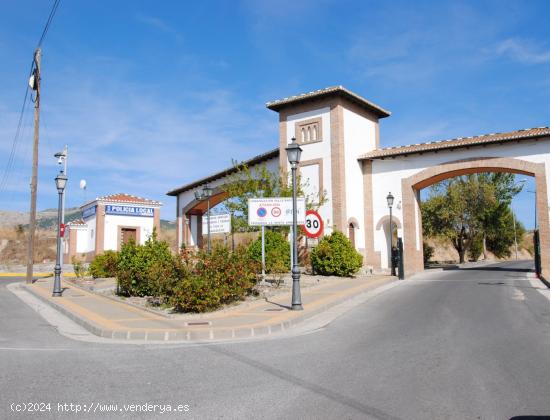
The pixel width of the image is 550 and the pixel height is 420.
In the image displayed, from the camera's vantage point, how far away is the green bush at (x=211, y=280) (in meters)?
11.5

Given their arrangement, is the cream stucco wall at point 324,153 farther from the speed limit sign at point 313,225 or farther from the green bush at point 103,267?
the green bush at point 103,267

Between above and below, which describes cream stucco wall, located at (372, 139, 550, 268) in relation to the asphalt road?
above

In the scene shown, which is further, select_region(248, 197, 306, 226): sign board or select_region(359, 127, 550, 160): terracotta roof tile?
select_region(359, 127, 550, 160): terracotta roof tile

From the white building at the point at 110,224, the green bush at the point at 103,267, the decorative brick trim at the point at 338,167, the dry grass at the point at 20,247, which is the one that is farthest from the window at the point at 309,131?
the dry grass at the point at 20,247

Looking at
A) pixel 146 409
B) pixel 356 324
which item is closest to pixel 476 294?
pixel 356 324

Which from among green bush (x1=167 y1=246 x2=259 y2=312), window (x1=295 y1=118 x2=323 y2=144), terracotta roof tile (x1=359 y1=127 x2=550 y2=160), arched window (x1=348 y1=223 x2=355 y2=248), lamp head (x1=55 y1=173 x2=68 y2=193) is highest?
window (x1=295 y1=118 x2=323 y2=144)

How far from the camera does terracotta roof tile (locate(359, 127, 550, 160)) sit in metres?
22.3

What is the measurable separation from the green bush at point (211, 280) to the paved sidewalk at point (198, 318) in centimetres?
37

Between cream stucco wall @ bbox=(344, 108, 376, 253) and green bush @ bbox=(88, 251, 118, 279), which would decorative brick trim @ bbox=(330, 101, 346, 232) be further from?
green bush @ bbox=(88, 251, 118, 279)

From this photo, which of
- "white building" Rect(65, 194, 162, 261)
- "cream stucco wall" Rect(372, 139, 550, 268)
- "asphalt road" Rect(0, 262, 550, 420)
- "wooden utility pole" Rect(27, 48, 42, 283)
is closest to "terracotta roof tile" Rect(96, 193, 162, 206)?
"white building" Rect(65, 194, 162, 261)

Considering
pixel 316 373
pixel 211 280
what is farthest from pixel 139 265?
pixel 316 373

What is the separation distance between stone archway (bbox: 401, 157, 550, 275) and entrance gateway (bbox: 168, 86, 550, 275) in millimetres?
51

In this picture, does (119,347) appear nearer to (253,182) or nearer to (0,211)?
(253,182)

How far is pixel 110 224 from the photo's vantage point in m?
38.8
